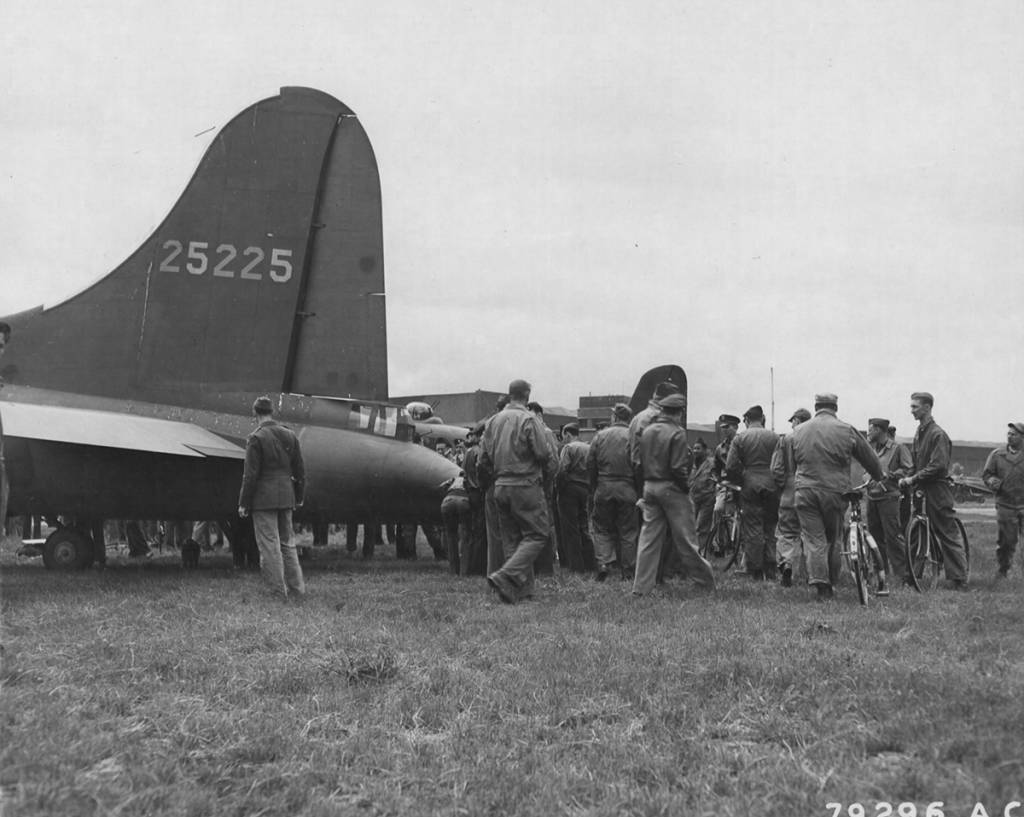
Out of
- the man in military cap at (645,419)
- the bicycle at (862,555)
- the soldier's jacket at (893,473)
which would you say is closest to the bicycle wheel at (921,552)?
the soldier's jacket at (893,473)

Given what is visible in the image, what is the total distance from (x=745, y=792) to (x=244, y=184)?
467 inches

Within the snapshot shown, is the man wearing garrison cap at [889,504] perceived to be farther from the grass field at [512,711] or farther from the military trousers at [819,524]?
the grass field at [512,711]

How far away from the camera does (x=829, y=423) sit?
31.9 feet

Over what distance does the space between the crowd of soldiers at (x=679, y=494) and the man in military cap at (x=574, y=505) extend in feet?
0.06

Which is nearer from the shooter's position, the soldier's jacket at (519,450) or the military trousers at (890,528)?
the soldier's jacket at (519,450)

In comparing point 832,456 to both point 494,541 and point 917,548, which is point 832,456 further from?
point 494,541

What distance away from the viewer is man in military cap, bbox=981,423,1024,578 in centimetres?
1277

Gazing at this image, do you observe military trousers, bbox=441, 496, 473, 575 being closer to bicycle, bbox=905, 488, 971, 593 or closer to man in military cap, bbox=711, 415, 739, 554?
man in military cap, bbox=711, 415, 739, 554

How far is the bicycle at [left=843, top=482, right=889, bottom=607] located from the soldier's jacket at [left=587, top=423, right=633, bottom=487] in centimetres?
319

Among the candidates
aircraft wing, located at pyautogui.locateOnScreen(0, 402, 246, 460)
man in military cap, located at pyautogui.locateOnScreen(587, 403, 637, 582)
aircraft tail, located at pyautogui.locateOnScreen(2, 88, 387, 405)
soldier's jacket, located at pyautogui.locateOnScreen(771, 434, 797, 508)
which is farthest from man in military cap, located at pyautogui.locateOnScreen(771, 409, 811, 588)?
aircraft wing, located at pyautogui.locateOnScreen(0, 402, 246, 460)

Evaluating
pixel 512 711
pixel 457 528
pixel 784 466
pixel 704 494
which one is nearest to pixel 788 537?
pixel 784 466

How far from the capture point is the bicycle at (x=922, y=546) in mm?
10953

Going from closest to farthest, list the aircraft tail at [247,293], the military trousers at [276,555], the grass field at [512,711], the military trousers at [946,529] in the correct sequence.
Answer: the grass field at [512,711], the military trousers at [276,555], the military trousers at [946,529], the aircraft tail at [247,293]

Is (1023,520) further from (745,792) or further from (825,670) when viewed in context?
(745,792)
